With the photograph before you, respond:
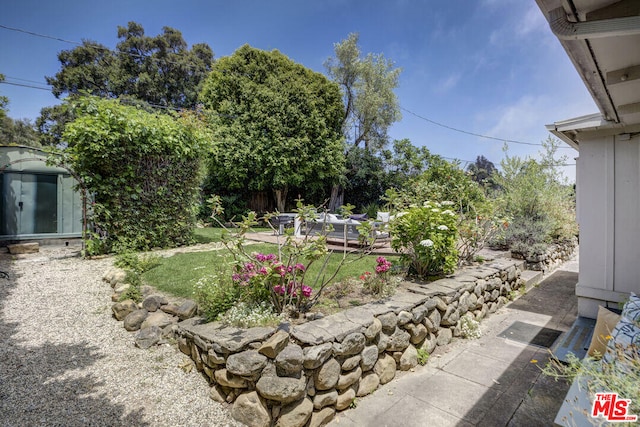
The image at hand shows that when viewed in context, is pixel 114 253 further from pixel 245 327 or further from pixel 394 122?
pixel 394 122

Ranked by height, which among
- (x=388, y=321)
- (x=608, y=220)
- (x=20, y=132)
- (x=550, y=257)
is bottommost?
(x=388, y=321)

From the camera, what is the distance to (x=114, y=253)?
689 cm

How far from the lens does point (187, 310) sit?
11.8ft

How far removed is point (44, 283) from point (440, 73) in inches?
646

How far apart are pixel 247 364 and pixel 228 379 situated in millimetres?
318

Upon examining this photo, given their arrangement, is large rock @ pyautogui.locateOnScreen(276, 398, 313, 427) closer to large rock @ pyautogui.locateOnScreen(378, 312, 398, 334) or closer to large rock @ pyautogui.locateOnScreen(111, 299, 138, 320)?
large rock @ pyautogui.locateOnScreen(378, 312, 398, 334)

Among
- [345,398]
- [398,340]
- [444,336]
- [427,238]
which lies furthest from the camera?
[427,238]

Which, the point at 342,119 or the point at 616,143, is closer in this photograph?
the point at 616,143

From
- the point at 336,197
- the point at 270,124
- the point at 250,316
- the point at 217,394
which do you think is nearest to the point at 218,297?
the point at 250,316

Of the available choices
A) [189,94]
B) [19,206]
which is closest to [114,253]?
[19,206]

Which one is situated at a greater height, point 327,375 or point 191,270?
point 191,270

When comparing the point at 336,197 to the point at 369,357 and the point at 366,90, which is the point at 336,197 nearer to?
the point at 366,90

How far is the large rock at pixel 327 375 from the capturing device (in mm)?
2414

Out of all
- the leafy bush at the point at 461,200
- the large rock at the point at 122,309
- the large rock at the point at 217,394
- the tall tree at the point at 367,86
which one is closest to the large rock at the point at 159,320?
the large rock at the point at 122,309
